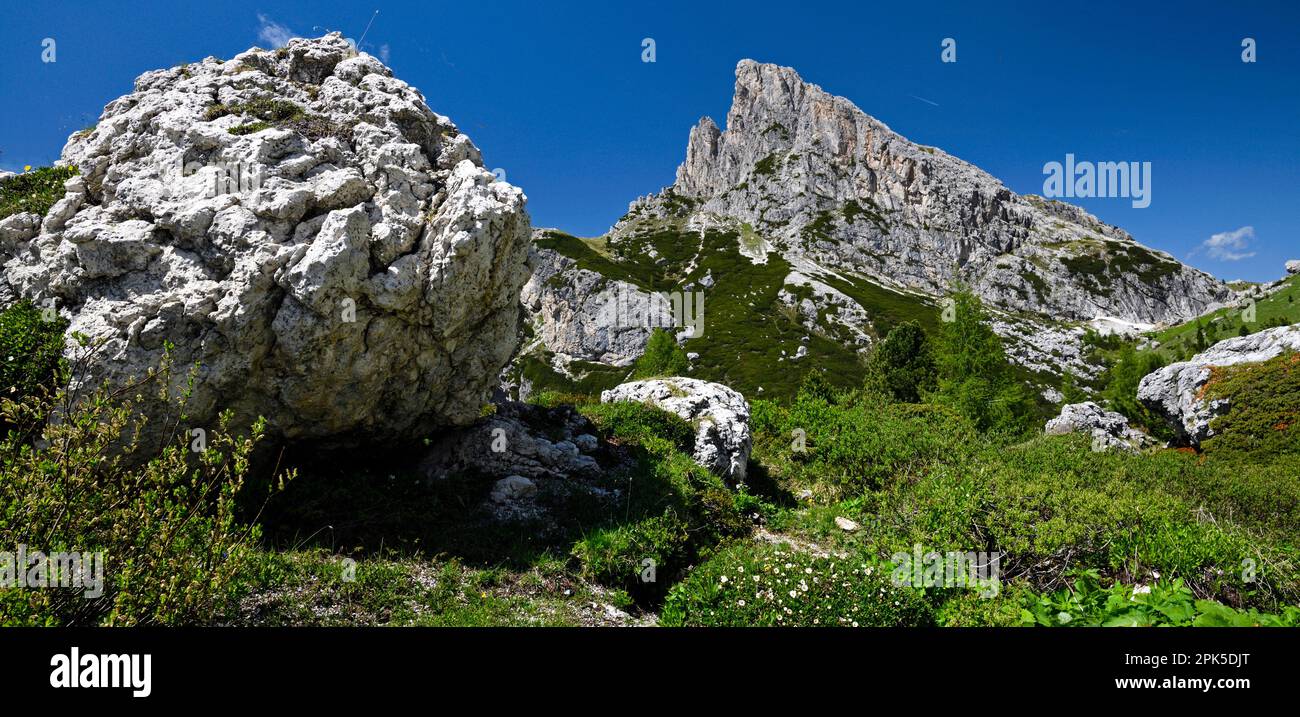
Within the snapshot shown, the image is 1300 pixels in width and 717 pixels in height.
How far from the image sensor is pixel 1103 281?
489ft

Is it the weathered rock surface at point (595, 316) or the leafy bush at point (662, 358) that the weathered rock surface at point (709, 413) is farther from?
the weathered rock surface at point (595, 316)

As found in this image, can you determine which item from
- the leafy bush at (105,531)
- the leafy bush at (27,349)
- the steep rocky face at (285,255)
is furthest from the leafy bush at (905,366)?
the leafy bush at (27,349)

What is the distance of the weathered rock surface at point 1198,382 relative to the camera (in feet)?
68.8

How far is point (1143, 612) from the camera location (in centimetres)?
479

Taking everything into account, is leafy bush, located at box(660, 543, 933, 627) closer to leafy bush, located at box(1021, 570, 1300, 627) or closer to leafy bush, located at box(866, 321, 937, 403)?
leafy bush, located at box(1021, 570, 1300, 627)

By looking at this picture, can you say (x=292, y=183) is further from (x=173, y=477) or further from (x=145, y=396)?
(x=173, y=477)

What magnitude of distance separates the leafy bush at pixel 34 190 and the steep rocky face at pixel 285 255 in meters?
0.41

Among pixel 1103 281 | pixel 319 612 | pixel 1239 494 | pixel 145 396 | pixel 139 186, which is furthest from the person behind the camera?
pixel 1103 281

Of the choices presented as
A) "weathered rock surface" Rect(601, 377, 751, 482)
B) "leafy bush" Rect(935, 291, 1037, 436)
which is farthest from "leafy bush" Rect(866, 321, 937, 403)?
"weathered rock surface" Rect(601, 377, 751, 482)

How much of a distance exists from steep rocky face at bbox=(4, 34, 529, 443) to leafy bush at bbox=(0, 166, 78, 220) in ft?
1.35

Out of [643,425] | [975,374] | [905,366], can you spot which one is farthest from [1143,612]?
[905,366]
